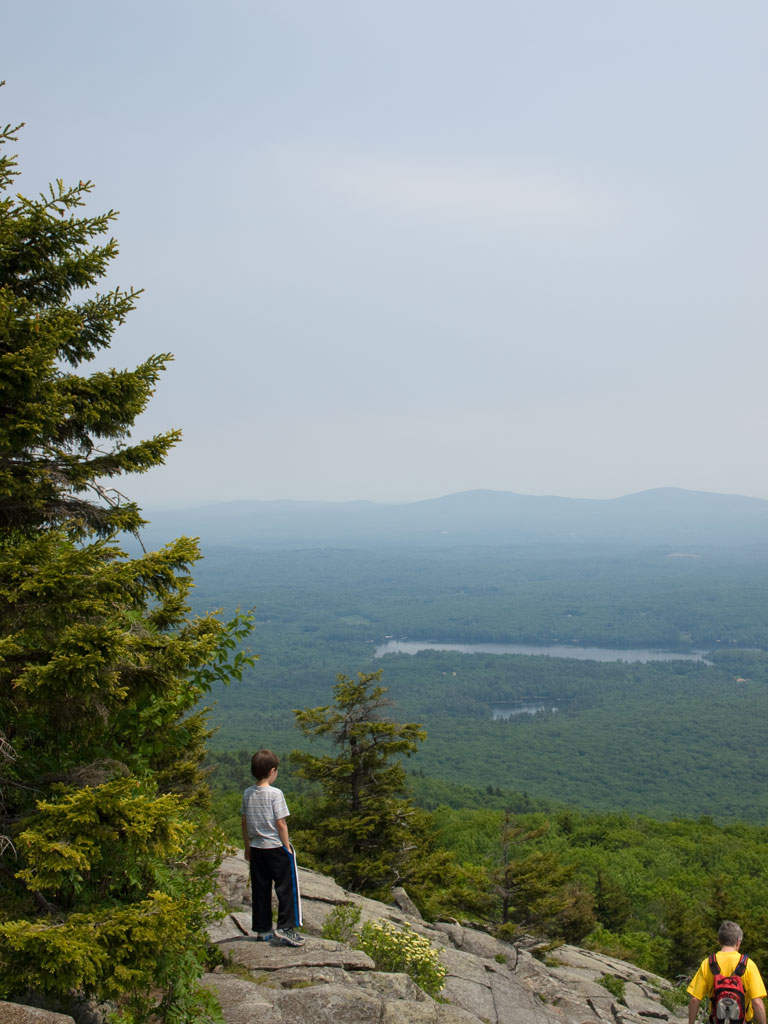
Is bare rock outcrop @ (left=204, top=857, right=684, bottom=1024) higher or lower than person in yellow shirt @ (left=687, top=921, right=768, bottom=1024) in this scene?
lower

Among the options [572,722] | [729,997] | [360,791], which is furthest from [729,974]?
[572,722]

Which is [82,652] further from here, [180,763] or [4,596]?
[180,763]

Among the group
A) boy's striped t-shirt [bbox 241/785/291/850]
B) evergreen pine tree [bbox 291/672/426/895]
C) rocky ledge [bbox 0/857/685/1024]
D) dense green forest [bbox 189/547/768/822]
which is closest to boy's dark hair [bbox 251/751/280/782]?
boy's striped t-shirt [bbox 241/785/291/850]

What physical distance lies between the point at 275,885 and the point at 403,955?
2.22 m

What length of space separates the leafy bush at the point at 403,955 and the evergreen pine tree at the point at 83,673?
9.67 ft

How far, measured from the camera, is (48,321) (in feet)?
17.9

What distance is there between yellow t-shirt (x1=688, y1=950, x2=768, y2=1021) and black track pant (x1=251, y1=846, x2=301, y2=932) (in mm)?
3845

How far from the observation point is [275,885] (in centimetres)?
688

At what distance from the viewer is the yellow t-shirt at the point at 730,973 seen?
19.4 ft

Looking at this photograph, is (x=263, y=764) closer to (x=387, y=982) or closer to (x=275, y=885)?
(x=275, y=885)

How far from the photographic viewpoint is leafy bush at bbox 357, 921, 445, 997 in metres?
7.86

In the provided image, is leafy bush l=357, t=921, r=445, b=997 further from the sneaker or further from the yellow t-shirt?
the yellow t-shirt

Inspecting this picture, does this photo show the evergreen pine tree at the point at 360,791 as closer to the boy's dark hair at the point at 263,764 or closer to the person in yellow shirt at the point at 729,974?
the boy's dark hair at the point at 263,764

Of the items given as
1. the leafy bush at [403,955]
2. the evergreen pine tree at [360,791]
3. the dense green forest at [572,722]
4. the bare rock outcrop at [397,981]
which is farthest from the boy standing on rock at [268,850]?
the dense green forest at [572,722]
